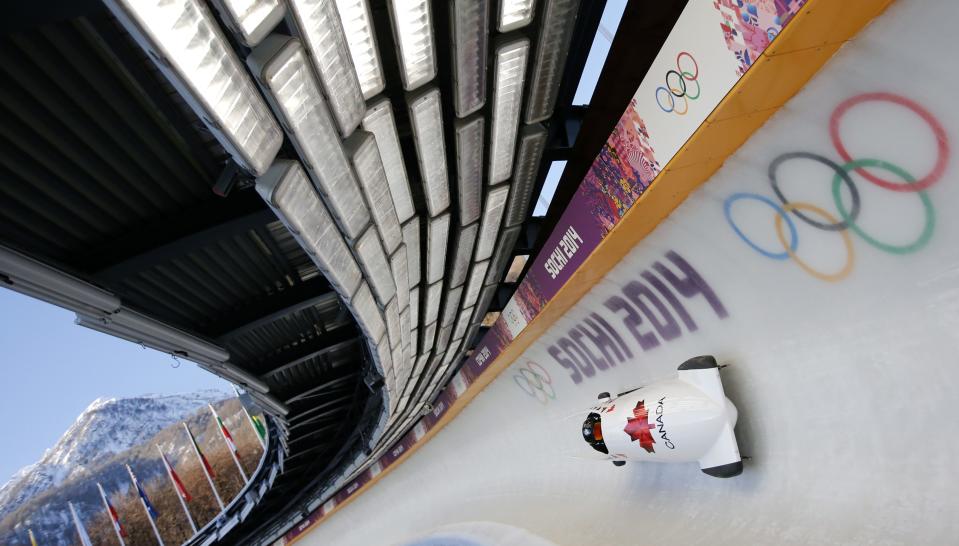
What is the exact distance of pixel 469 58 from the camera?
3.26m

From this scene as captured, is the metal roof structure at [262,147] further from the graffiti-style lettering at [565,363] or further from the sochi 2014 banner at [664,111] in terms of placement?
the graffiti-style lettering at [565,363]

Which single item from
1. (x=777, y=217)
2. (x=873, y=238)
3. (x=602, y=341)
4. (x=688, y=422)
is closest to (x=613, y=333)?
(x=602, y=341)

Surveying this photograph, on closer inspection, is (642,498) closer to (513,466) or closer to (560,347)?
(560,347)

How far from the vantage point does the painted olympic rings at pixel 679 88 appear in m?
3.29

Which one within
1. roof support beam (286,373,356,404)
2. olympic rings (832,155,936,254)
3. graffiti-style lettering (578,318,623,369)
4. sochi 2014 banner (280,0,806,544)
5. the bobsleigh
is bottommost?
the bobsleigh

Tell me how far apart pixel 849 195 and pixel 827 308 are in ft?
2.60

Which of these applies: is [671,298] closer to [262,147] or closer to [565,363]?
[565,363]

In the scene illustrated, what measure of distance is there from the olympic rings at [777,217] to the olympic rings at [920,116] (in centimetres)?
63

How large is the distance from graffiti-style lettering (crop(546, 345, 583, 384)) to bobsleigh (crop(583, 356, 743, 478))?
201 centimetres

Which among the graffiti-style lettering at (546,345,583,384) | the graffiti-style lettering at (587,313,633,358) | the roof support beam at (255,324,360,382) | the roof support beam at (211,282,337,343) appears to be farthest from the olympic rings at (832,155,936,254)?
the roof support beam at (255,324,360,382)

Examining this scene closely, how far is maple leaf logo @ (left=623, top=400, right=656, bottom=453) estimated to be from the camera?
16.9 feet

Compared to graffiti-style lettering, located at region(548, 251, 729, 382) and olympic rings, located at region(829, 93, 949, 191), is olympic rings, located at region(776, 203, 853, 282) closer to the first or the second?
olympic rings, located at region(829, 93, 949, 191)

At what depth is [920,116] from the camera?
2951 millimetres

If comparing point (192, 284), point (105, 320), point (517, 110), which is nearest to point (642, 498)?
point (517, 110)
